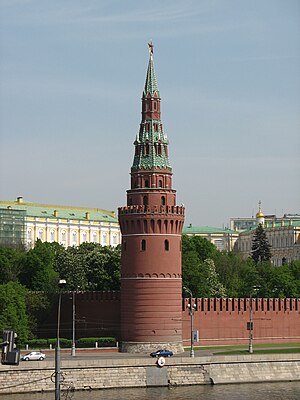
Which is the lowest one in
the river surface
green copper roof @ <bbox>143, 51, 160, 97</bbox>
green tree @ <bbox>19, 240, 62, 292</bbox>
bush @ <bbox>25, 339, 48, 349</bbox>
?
the river surface

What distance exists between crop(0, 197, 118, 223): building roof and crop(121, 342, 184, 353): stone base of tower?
90.2m

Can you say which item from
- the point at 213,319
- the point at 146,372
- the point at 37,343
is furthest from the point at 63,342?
the point at 146,372

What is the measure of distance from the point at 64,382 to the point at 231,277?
172ft

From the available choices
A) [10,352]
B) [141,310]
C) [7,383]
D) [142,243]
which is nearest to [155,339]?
[141,310]

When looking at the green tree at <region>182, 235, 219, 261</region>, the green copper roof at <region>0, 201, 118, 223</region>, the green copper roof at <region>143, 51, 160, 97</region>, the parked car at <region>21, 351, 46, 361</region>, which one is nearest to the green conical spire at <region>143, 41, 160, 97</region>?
the green copper roof at <region>143, 51, 160, 97</region>

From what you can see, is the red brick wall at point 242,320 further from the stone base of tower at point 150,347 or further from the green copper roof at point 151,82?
the green copper roof at point 151,82

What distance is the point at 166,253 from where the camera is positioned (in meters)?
83.2

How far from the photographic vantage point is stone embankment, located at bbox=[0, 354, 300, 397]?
216 ft

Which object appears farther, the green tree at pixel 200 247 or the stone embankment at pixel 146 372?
the green tree at pixel 200 247

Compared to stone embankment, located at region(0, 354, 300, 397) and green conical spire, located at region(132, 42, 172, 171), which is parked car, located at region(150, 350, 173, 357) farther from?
green conical spire, located at region(132, 42, 172, 171)

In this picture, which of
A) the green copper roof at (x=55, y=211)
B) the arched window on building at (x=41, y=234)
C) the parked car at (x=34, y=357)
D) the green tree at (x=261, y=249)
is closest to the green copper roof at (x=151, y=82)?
the parked car at (x=34, y=357)

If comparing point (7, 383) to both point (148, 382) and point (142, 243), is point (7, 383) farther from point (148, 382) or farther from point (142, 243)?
point (142, 243)

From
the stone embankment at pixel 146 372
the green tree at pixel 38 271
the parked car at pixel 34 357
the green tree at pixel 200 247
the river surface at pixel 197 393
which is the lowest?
the river surface at pixel 197 393

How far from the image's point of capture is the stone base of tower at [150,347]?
82062 mm
